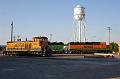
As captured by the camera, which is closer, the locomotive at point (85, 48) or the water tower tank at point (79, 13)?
the locomotive at point (85, 48)

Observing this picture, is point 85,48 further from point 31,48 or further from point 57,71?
point 57,71

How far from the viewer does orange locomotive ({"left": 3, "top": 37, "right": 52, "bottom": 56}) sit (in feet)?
194

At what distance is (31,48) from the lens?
6078cm

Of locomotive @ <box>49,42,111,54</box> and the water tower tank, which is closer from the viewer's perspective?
locomotive @ <box>49,42,111,54</box>

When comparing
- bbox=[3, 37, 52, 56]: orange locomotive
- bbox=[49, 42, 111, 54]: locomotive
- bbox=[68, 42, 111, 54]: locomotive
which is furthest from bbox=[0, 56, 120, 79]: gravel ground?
bbox=[68, 42, 111, 54]: locomotive

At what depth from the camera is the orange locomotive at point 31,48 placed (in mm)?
59094

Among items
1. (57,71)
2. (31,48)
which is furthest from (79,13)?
(57,71)

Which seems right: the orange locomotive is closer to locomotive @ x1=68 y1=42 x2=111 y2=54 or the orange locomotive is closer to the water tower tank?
locomotive @ x1=68 y1=42 x2=111 y2=54

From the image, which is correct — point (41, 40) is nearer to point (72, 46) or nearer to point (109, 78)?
point (72, 46)

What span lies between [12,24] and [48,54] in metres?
27.4

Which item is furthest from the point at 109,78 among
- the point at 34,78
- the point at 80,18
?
the point at 80,18

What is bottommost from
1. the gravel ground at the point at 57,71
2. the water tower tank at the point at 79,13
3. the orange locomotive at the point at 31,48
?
the gravel ground at the point at 57,71

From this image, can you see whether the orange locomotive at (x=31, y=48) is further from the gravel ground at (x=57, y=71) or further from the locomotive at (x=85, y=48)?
the gravel ground at (x=57, y=71)

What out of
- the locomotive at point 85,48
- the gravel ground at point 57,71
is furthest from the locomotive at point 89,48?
the gravel ground at point 57,71
